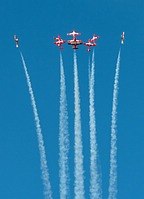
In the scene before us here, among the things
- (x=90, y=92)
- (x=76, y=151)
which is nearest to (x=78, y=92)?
(x=90, y=92)

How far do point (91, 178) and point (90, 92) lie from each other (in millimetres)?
13465

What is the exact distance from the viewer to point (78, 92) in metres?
118

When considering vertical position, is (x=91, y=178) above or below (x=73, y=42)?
below

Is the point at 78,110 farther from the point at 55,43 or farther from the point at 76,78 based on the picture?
the point at 55,43

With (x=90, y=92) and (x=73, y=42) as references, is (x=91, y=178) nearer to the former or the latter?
(x=90, y=92)

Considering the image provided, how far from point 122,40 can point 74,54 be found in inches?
308

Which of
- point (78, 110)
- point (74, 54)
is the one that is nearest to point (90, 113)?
point (78, 110)

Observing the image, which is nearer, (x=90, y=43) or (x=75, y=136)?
(x=75, y=136)

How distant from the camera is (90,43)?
12362 cm

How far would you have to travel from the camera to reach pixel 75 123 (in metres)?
116

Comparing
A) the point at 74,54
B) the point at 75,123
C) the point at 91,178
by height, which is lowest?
the point at 91,178

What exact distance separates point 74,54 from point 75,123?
34.9ft

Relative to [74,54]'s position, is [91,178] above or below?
below

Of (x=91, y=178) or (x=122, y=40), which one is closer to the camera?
(x=91, y=178)
